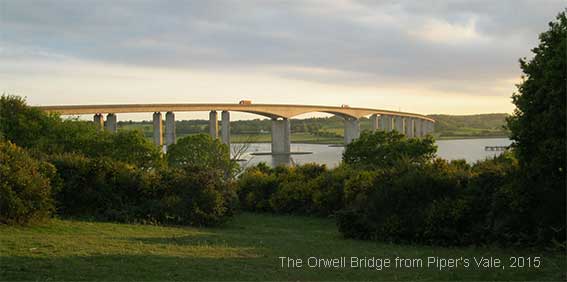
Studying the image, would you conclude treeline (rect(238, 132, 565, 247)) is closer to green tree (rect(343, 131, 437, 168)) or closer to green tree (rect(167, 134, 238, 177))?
green tree (rect(343, 131, 437, 168))

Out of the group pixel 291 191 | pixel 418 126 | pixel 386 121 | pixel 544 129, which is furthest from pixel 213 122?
pixel 544 129

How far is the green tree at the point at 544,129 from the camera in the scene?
33.2 ft

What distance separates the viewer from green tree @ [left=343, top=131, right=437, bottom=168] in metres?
35.2

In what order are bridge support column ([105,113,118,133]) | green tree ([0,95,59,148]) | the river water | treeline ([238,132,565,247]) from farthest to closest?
bridge support column ([105,113,118,133]) < the river water < green tree ([0,95,59,148]) < treeline ([238,132,565,247])

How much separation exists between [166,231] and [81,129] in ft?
69.3

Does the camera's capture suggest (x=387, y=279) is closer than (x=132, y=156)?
Yes

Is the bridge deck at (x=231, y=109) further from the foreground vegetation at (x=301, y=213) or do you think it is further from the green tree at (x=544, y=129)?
the green tree at (x=544, y=129)

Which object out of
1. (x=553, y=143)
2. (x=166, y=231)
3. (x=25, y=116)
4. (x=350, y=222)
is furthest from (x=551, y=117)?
(x=25, y=116)

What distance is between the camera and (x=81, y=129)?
112 feet

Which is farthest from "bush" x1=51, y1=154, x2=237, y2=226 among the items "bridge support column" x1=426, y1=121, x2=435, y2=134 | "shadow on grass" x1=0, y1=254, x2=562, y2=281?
"bridge support column" x1=426, y1=121, x2=435, y2=134

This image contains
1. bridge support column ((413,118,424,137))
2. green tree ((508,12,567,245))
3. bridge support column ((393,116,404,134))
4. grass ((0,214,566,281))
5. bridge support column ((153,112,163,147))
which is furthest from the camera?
bridge support column ((413,118,424,137))

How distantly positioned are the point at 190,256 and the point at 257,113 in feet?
217

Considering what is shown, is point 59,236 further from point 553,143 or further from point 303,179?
point 303,179

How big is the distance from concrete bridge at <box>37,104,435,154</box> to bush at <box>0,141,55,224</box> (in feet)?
113
